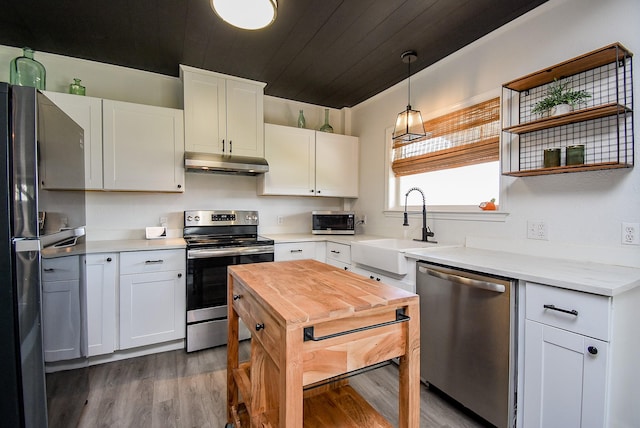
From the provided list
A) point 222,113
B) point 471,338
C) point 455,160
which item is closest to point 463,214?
point 455,160

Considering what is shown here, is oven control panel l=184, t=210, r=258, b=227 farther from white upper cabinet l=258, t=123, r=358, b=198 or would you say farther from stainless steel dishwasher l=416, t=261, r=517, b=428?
stainless steel dishwasher l=416, t=261, r=517, b=428

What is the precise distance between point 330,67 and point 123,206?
2.37 meters

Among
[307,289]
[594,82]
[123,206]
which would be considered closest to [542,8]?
[594,82]

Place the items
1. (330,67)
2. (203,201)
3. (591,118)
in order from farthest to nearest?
(203,201) → (330,67) → (591,118)

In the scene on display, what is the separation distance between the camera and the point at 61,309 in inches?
53.5

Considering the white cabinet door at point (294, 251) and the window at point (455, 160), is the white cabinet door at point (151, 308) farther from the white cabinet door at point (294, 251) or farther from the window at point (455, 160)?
the window at point (455, 160)

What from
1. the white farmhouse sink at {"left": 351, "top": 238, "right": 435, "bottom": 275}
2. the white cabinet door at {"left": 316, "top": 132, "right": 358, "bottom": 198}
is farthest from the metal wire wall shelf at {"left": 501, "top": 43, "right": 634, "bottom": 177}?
the white cabinet door at {"left": 316, "top": 132, "right": 358, "bottom": 198}

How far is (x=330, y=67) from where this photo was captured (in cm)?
279

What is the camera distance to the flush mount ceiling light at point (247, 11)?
150cm

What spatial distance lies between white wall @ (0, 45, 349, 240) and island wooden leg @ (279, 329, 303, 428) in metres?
2.58

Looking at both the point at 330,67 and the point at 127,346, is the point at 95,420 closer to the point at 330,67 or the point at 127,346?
the point at 127,346

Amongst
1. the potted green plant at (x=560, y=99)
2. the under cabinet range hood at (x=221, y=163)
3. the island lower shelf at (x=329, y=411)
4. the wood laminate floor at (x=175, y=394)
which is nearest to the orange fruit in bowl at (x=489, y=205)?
the potted green plant at (x=560, y=99)

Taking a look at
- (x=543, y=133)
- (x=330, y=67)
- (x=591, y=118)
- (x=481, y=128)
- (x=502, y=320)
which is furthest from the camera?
(x=330, y=67)

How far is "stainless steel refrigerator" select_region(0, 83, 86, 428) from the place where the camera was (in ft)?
3.37
